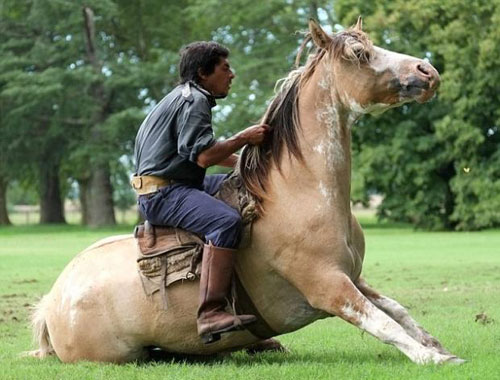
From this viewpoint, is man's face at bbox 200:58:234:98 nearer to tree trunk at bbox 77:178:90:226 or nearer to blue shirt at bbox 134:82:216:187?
blue shirt at bbox 134:82:216:187

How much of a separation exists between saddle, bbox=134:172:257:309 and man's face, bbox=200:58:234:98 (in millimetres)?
805

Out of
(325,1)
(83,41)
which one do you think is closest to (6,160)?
(83,41)

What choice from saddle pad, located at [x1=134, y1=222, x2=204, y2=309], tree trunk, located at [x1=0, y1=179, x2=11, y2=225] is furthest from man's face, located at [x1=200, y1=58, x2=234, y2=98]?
tree trunk, located at [x1=0, y1=179, x2=11, y2=225]

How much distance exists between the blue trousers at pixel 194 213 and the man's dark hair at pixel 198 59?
0.86 m

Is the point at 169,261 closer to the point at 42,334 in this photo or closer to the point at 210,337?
the point at 210,337

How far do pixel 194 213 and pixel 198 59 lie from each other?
3.93 ft

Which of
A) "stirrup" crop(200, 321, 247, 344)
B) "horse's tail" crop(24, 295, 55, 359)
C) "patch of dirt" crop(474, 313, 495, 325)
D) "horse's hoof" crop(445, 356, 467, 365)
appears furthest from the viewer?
"patch of dirt" crop(474, 313, 495, 325)

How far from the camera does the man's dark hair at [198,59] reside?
292 inches

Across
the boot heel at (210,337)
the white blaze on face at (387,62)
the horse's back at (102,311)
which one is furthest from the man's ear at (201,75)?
the boot heel at (210,337)

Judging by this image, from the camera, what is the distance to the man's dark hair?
24.3ft

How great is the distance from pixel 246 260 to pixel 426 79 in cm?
189

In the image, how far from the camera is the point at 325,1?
4812 centimetres

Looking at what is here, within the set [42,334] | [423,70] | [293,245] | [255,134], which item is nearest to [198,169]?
[255,134]

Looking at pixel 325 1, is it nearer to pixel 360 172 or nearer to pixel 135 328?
pixel 360 172
